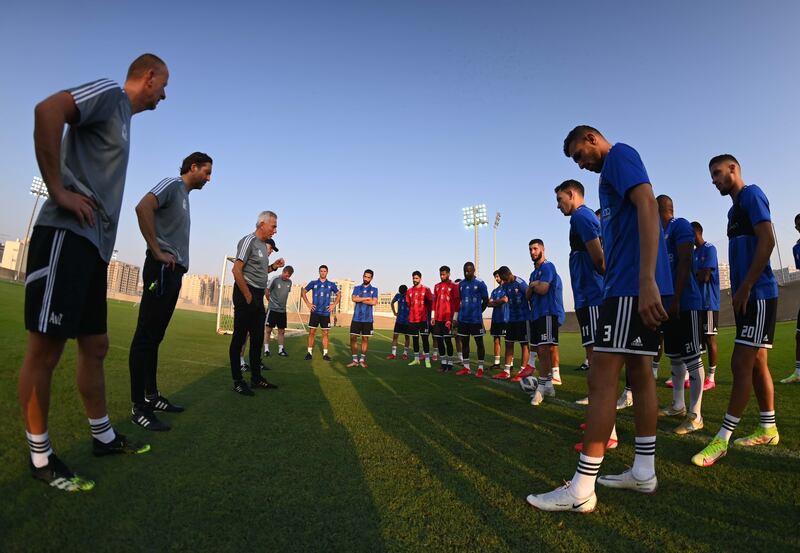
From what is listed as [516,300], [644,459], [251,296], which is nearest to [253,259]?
[251,296]

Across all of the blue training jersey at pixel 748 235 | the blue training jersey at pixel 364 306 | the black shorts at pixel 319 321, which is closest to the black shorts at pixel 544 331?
the blue training jersey at pixel 748 235

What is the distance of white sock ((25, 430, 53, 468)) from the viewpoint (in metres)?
2.04

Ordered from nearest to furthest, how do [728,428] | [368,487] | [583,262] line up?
[368,487], [728,428], [583,262]

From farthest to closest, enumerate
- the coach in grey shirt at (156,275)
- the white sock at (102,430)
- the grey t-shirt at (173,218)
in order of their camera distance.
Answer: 1. the grey t-shirt at (173,218)
2. the coach in grey shirt at (156,275)
3. the white sock at (102,430)

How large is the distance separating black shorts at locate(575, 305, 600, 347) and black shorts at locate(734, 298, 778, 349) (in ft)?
3.41

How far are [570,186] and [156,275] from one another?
4004 millimetres

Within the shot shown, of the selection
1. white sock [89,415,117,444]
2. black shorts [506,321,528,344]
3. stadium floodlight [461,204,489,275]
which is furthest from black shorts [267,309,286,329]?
stadium floodlight [461,204,489,275]

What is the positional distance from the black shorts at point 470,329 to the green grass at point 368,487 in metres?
4.85

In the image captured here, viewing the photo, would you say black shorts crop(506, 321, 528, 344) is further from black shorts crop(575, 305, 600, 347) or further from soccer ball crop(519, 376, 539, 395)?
black shorts crop(575, 305, 600, 347)

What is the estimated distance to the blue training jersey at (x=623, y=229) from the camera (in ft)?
7.40

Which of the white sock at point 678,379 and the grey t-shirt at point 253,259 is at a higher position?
the grey t-shirt at point 253,259

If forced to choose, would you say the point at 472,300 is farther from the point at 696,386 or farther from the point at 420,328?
the point at 696,386

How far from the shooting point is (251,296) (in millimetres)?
4930

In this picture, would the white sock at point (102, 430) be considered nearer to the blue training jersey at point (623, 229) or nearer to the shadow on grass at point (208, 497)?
the shadow on grass at point (208, 497)
